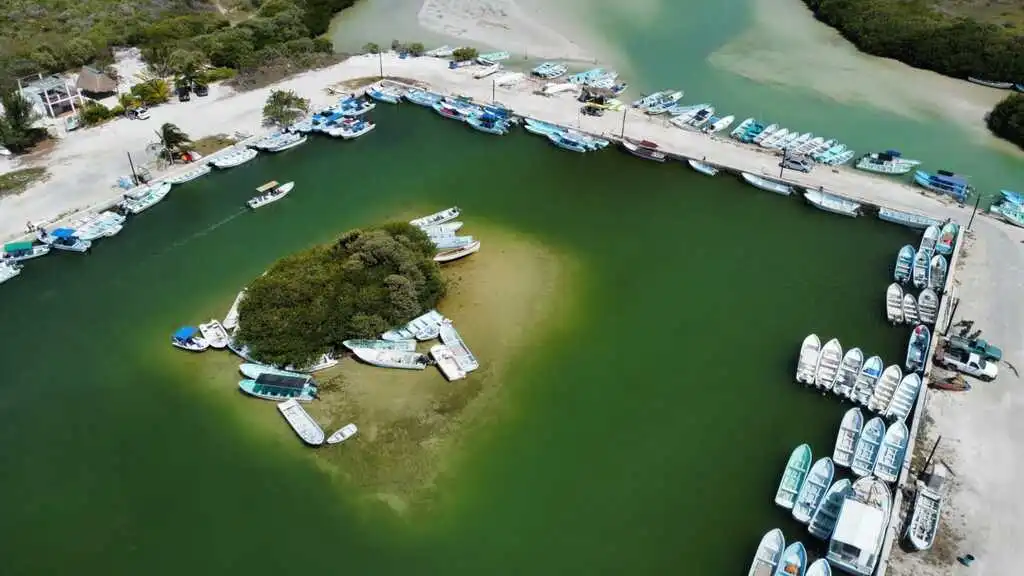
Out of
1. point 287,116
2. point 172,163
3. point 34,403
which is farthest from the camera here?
point 287,116

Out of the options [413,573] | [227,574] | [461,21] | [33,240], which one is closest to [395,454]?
[413,573]

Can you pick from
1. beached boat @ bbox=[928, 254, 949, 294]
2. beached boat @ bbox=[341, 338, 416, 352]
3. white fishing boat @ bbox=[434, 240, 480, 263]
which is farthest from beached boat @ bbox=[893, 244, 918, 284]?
beached boat @ bbox=[341, 338, 416, 352]

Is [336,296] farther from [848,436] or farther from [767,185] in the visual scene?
[767,185]

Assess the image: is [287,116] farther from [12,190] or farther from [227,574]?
[227,574]

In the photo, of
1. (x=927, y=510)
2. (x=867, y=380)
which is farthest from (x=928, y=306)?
(x=927, y=510)

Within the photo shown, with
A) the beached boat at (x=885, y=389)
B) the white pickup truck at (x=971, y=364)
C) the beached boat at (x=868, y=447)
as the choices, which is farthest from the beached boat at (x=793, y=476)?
the white pickup truck at (x=971, y=364)

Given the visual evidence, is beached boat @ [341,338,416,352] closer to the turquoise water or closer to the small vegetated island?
the turquoise water

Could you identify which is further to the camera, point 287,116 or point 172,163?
point 287,116
